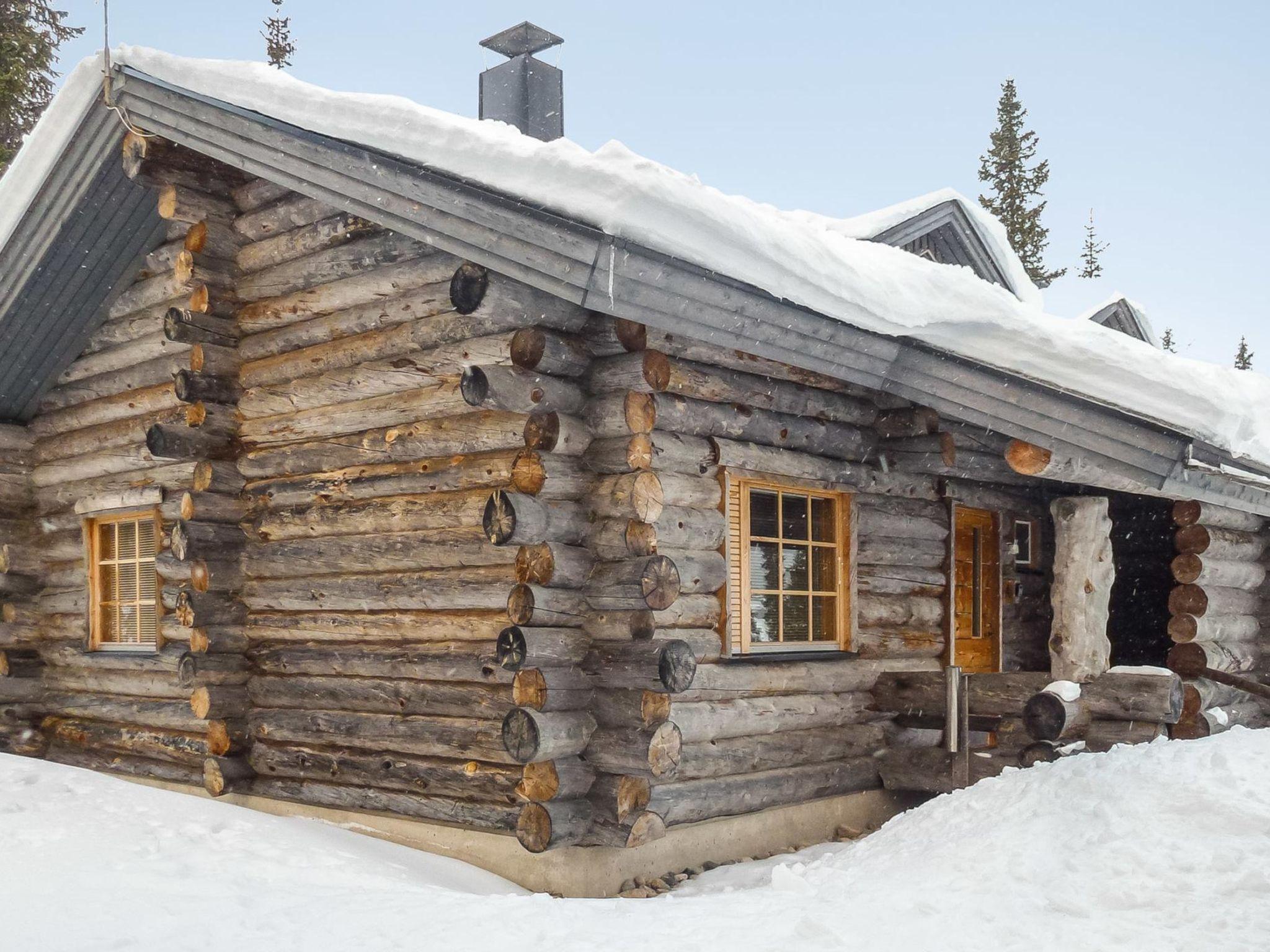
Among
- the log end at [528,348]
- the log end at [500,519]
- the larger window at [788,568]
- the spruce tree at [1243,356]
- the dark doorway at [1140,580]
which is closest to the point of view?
the log end at [500,519]

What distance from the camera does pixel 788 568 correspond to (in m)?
8.20

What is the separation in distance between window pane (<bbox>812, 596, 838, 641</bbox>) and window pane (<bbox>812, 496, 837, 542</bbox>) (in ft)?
1.39

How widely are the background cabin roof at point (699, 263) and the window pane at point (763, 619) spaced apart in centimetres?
159

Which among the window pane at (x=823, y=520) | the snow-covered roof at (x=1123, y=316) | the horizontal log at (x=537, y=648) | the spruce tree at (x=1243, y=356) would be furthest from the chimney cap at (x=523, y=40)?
the spruce tree at (x=1243, y=356)

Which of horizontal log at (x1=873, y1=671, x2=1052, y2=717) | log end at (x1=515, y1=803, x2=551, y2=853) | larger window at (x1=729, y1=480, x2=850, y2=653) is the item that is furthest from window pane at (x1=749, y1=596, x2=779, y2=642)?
log end at (x1=515, y1=803, x2=551, y2=853)

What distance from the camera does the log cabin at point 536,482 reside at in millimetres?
6414

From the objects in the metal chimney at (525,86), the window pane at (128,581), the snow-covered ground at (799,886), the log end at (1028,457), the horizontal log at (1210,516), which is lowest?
the snow-covered ground at (799,886)

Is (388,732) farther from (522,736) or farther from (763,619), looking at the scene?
(763,619)

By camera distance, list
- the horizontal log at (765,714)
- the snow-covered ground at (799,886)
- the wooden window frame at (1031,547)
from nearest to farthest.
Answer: the snow-covered ground at (799,886)
the horizontal log at (765,714)
the wooden window frame at (1031,547)

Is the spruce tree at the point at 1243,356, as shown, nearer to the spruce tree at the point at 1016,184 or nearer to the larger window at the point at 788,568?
the spruce tree at the point at 1016,184

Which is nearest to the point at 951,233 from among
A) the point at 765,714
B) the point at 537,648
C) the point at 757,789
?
the point at 765,714

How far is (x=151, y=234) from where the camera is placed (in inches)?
369

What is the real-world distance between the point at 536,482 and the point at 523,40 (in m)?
4.96

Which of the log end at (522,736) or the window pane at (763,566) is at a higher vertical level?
the window pane at (763,566)
